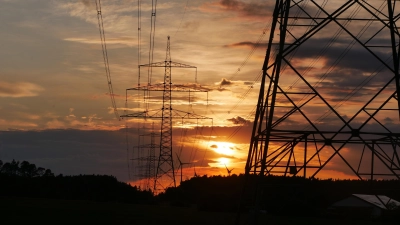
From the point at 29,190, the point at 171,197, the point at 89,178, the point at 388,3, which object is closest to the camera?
the point at 388,3

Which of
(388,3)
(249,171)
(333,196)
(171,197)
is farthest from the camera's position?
(171,197)

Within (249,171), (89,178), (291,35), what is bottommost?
(249,171)

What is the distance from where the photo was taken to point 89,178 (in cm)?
15450

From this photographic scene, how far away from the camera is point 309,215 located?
86.6 m

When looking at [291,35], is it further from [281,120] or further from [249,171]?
[249,171]

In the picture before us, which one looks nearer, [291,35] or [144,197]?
[291,35]

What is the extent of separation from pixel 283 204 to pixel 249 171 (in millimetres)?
49919

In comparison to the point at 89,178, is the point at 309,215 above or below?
below

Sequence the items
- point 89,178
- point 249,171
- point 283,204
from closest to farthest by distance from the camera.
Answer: point 249,171, point 283,204, point 89,178

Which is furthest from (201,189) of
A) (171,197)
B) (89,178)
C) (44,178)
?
(44,178)

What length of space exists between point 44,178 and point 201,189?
40.3 meters

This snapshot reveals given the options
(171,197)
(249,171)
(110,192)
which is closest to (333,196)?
(171,197)

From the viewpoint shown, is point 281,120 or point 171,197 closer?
point 281,120

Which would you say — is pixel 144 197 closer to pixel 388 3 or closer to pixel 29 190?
pixel 29 190
